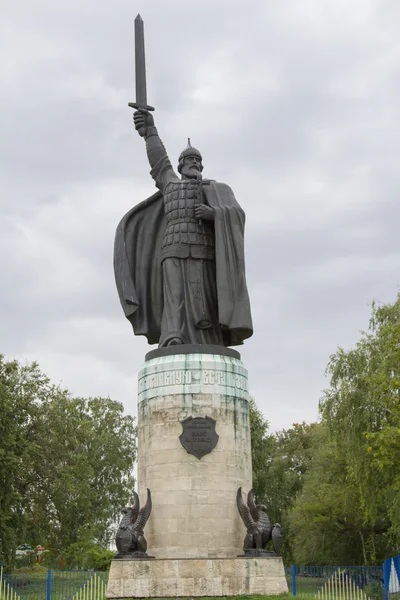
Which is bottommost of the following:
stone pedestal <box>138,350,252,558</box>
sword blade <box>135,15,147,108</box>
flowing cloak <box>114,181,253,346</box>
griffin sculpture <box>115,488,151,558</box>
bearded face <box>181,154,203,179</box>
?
griffin sculpture <box>115,488,151,558</box>

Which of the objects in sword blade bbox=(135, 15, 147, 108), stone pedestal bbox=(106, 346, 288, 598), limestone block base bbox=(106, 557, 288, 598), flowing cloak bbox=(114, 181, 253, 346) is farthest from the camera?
sword blade bbox=(135, 15, 147, 108)

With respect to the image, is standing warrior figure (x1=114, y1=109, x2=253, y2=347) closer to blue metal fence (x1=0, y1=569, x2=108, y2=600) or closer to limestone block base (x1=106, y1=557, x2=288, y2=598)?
limestone block base (x1=106, y1=557, x2=288, y2=598)

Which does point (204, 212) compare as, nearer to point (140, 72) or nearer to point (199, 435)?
point (140, 72)

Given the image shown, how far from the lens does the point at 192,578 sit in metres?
12.5

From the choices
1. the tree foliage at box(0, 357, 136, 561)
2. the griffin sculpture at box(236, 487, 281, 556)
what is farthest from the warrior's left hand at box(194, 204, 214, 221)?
the tree foliage at box(0, 357, 136, 561)

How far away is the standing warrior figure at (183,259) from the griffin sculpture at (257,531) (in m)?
3.28

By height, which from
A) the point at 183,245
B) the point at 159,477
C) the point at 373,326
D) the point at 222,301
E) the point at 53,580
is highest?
the point at 373,326

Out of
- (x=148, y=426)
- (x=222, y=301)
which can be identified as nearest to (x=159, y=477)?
(x=148, y=426)

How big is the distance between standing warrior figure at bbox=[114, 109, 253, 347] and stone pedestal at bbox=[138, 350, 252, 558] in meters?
0.90

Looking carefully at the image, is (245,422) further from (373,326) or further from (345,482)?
(345,482)

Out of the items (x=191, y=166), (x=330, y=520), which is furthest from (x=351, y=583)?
(x=330, y=520)

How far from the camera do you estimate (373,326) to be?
27562 millimetres

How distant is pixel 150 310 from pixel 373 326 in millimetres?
13380

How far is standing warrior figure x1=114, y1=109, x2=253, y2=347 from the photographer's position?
15.0 metres
